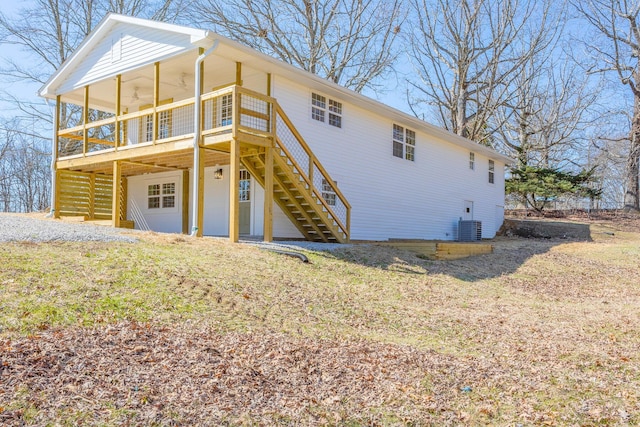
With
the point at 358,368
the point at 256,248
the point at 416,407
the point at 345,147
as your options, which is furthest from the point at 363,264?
the point at 416,407

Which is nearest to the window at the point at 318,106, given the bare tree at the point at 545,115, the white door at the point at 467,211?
the white door at the point at 467,211

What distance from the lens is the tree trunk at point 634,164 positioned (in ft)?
89.5

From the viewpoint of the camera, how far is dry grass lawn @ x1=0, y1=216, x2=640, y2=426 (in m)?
3.85

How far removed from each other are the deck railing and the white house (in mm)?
35

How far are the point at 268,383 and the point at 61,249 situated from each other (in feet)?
17.1

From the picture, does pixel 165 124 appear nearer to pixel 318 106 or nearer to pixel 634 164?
pixel 318 106

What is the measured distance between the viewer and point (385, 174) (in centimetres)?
1659

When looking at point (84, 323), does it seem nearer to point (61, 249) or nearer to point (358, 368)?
point (358, 368)

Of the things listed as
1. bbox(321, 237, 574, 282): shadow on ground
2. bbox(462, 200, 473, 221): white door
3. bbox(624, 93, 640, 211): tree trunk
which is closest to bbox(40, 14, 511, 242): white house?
bbox(321, 237, 574, 282): shadow on ground

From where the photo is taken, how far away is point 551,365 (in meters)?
5.30

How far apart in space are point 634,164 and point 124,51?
26162 millimetres

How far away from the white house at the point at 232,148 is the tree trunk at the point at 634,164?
14066mm

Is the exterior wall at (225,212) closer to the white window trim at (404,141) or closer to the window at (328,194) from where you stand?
the window at (328,194)

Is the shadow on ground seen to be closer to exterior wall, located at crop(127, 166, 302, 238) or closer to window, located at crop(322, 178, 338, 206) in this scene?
window, located at crop(322, 178, 338, 206)
